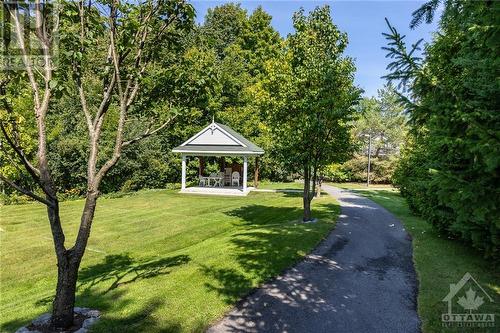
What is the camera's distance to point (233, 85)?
37062 mm

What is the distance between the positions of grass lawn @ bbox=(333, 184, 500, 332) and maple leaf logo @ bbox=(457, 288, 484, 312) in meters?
0.09

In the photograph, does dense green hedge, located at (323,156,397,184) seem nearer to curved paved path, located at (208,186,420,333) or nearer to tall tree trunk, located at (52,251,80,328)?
curved paved path, located at (208,186,420,333)

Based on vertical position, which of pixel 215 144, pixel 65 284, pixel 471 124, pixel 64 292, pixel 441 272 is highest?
pixel 215 144

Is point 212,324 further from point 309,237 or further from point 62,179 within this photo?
point 62,179

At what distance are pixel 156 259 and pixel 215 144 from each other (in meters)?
17.9

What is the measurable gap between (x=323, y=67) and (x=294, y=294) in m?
8.83

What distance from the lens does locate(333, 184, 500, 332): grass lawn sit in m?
6.14

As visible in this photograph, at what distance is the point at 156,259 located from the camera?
959 centimetres

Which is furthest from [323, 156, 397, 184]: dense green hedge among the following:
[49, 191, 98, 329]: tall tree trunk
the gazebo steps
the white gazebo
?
[49, 191, 98, 329]: tall tree trunk

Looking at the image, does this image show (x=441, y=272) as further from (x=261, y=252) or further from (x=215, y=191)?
(x=215, y=191)

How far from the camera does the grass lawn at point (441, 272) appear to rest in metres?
6.14

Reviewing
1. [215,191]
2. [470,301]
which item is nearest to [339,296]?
[470,301]

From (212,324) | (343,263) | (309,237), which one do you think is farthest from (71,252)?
(309,237)

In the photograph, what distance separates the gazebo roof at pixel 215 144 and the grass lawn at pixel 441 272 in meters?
15.5
